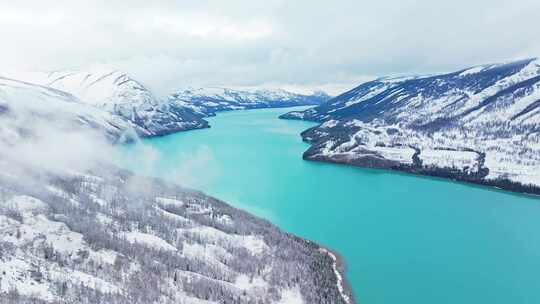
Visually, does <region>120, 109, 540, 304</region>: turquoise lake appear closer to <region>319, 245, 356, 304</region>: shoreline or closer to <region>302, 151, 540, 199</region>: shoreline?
<region>319, 245, 356, 304</region>: shoreline

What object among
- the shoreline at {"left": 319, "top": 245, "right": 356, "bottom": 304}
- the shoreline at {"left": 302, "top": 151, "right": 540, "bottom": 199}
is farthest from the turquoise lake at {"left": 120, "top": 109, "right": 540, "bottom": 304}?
the shoreline at {"left": 302, "top": 151, "right": 540, "bottom": 199}

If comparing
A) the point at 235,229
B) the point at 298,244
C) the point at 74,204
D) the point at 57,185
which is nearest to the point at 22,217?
the point at 74,204

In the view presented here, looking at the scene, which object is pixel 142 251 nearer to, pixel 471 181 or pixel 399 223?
pixel 399 223

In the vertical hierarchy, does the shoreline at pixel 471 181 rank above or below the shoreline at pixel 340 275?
above

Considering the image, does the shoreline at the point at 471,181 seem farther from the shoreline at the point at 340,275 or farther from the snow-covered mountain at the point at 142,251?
the snow-covered mountain at the point at 142,251

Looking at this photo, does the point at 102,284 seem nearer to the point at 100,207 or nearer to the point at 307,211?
the point at 100,207

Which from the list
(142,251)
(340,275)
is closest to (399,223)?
(340,275)

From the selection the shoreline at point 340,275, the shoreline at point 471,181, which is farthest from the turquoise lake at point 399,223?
the shoreline at point 471,181
